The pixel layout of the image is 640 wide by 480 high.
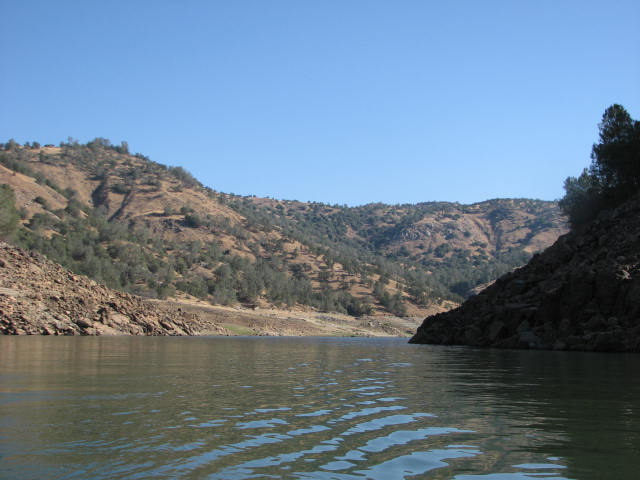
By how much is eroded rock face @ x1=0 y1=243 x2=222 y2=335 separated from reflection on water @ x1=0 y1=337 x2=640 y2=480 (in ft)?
129

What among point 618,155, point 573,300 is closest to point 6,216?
point 573,300

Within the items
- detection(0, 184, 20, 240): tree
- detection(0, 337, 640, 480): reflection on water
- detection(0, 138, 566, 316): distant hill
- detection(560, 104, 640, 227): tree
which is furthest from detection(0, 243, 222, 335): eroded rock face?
detection(560, 104, 640, 227): tree

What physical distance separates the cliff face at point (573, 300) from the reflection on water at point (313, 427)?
20.8m

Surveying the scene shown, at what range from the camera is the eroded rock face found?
5584 cm

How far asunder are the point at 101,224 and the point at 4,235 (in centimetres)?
5138

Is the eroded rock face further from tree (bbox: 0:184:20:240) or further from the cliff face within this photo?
the cliff face

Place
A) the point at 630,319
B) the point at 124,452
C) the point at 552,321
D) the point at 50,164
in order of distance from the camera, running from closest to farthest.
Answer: the point at 124,452 → the point at 630,319 → the point at 552,321 → the point at 50,164

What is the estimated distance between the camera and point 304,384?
719 inches

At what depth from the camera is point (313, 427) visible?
10.6 meters

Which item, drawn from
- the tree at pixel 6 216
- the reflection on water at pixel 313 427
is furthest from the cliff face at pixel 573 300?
the tree at pixel 6 216

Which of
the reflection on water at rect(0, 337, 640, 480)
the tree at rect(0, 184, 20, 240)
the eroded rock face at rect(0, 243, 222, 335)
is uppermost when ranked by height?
the tree at rect(0, 184, 20, 240)

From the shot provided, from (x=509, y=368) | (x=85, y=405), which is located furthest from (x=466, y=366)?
(x=85, y=405)

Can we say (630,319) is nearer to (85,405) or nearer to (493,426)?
(493,426)

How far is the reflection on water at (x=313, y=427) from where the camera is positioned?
768 centimetres
